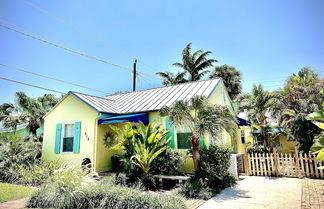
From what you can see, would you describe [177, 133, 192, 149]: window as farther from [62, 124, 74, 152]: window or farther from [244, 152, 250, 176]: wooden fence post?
[62, 124, 74, 152]: window

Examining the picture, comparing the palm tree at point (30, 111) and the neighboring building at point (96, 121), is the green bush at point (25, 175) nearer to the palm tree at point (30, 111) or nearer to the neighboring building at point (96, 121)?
the neighboring building at point (96, 121)

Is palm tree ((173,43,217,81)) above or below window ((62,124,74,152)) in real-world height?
above

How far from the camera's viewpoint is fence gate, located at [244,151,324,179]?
989cm

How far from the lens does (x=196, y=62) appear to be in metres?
30.0

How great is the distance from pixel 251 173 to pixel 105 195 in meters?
8.80

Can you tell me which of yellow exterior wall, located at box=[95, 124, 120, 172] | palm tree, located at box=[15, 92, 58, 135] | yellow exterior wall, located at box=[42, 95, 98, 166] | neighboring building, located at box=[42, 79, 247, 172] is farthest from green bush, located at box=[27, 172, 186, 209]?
palm tree, located at box=[15, 92, 58, 135]

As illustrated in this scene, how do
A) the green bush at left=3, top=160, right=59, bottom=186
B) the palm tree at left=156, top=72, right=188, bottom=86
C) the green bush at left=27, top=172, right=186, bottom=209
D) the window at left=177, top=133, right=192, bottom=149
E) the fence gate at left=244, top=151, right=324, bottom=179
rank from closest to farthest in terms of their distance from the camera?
1. the green bush at left=27, top=172, right=186, bottom=209
2. the green bush at left=3, top=160, right=59, bottom=186
3. the fence gate at left=244, top=151, right=324, bottom=179
4. the window at left=177, top=133, right=192, bottom=149
5. the palm tree at left=156, top=72, right=188, bottom=86

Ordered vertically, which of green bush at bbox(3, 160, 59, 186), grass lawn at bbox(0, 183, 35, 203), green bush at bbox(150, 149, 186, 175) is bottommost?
grass lawn at bbox(0, 183, 35, 203)

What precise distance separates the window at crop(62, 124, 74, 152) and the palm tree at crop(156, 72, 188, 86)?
20.0 metres

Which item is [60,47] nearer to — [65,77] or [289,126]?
[65,77]

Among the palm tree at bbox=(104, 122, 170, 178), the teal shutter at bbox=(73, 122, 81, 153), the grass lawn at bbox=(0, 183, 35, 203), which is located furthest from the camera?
the teal shutter at bbox=(73, 122, 81, 153)

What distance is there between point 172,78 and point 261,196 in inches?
998

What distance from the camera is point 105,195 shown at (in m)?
6.02

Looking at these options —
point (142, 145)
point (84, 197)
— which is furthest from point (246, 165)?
point (84, 197)
